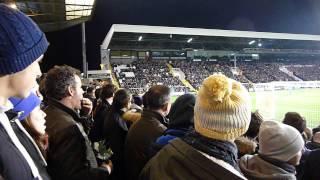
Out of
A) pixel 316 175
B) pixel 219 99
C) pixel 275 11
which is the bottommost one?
pixel 316 175

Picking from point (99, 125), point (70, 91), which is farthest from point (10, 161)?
point (99, 125)

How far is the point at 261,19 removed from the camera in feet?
152

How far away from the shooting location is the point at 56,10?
25734 millimetres

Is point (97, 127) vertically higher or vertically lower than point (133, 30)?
lower

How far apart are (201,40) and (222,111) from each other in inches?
2060

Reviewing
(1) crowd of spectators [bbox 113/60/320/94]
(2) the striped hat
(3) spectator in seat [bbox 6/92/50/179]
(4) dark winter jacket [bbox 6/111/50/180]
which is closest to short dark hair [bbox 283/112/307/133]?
(2) the striped hat

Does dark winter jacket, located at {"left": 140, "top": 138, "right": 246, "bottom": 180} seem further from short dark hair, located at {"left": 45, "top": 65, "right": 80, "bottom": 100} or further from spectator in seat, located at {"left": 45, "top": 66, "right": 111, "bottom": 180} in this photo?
short dark hair, located at {"left": 45, "top": 65, "right": 80, "bottom": 100}

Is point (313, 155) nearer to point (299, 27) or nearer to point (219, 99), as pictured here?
point (219, 99)

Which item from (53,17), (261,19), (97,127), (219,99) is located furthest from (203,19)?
(219,99)

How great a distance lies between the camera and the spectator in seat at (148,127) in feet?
11.4

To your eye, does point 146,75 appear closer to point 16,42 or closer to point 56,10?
point 56,10

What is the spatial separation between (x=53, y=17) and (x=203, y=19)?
2091 cm

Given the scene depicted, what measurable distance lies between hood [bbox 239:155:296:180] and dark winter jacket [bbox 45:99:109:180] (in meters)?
1.02

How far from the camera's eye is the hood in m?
2.46
